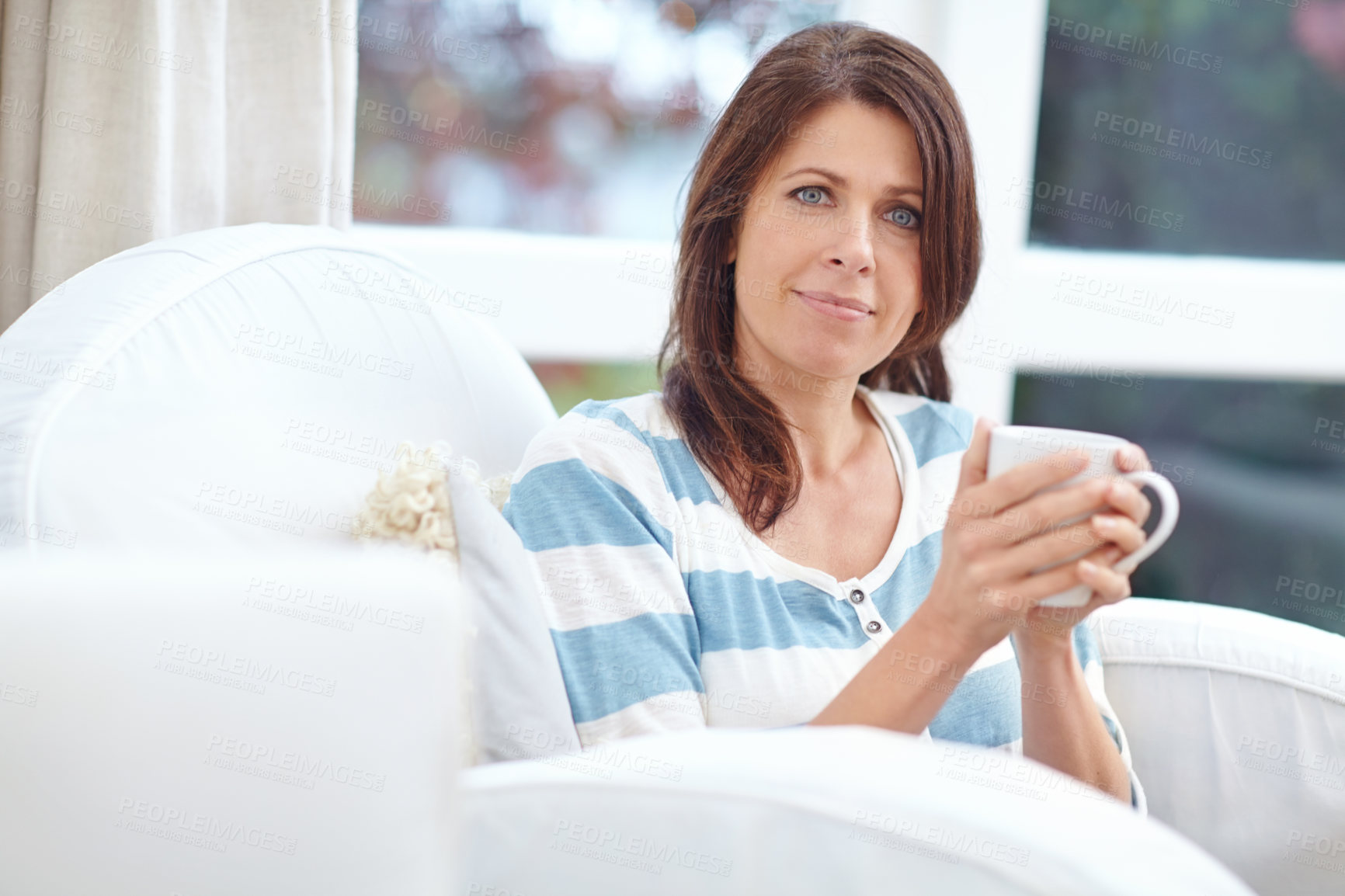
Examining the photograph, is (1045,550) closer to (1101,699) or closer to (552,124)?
(1101,699)

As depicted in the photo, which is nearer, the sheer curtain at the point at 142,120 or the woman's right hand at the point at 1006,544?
the woman's right hand at the point at 1006,544

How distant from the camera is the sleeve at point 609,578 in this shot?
0.99 m

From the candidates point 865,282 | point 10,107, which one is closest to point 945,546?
point 865,282

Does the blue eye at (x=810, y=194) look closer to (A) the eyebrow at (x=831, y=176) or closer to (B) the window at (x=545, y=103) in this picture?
(A) the eyebrow at (x=831, y=176)

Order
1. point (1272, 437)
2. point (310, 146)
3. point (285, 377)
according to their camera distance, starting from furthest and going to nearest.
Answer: point (1272, 437), point (310, 146), point (285, 377)

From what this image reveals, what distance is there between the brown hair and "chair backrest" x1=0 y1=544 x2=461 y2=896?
0.65 metres

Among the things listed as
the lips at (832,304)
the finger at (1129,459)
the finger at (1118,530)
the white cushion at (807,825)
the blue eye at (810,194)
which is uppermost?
the blue eye at (810,194)

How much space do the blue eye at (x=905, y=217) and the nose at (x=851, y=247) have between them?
6 centimetres

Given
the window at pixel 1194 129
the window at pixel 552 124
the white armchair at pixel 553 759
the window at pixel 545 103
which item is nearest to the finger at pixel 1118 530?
the white armchair at pixel 553 759

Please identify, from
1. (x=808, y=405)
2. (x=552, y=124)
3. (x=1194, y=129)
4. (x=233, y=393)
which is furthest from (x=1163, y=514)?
(x=1194, y=129)

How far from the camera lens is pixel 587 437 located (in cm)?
112

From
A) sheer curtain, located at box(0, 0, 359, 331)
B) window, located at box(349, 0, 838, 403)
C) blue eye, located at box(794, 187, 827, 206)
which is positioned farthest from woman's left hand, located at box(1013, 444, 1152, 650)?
window, located at box(349, 0, 838, 403)

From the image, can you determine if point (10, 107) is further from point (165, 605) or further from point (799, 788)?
point (799, 788)

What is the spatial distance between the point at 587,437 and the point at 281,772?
2.01 ft
